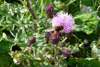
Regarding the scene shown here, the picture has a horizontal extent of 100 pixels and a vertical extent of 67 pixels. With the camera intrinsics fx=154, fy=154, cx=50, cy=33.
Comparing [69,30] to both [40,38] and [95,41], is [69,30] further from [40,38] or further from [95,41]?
[95,41]

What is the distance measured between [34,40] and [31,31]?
0.51m

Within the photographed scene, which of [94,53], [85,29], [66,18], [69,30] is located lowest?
[94,53]

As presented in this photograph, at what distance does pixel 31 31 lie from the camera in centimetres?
219

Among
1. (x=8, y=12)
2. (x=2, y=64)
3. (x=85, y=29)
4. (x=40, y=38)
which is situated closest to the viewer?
(x=40, y=38)

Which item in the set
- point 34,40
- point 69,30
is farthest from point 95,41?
point 34,40

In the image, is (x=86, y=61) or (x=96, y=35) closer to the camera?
(x=86, y=61)

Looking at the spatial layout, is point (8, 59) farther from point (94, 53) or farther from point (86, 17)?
point (86, 17)

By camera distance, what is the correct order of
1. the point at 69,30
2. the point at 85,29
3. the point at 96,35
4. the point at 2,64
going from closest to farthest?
the point at 69,30 < the point at 2,64 < the point at 85,29 < the point at 96,35

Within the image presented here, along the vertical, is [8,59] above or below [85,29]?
below

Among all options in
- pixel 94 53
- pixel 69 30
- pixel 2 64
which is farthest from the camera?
pixel 94 53

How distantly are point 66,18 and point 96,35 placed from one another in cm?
126

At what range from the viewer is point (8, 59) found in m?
2.23

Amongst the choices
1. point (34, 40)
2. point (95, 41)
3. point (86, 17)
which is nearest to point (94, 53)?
point (95, 41)

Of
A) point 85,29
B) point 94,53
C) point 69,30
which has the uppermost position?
point 69,30
